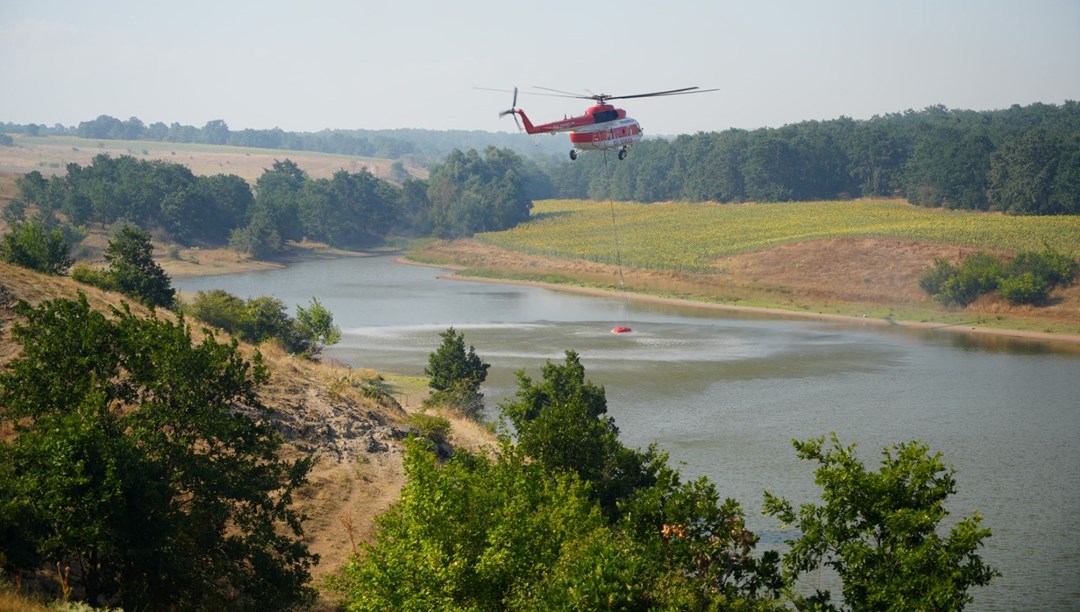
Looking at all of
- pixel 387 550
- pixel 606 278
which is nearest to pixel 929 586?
pixel 387 550

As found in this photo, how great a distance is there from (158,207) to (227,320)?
345 feet

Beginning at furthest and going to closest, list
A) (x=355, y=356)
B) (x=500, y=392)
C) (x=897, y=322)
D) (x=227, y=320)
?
1. (x=897, y=322)
2. (x=355, y=356)
3. (x=500, y=392)
4. (x=227, y=320)

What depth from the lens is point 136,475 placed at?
2223 centimetres

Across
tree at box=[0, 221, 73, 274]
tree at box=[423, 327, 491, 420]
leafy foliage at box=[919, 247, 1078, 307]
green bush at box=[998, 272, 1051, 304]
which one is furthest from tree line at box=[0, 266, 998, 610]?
leafy foliage at box=[919, 247, 1078, 307]

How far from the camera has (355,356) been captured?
78.8 meters

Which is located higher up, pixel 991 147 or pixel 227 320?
pixel 991 147

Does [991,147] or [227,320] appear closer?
[227,320]

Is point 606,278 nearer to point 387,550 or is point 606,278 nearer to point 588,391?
point 588,391

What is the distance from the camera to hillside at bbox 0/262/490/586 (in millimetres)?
35125

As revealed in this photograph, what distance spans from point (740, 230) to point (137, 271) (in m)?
107

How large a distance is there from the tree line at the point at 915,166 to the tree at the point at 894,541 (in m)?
124

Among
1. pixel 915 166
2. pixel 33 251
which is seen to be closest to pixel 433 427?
pixel 33 251

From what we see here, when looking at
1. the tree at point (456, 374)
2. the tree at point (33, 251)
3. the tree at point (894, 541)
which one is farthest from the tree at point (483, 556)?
the tree at point (33, 251)

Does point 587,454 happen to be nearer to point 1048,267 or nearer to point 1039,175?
point 1048,267
